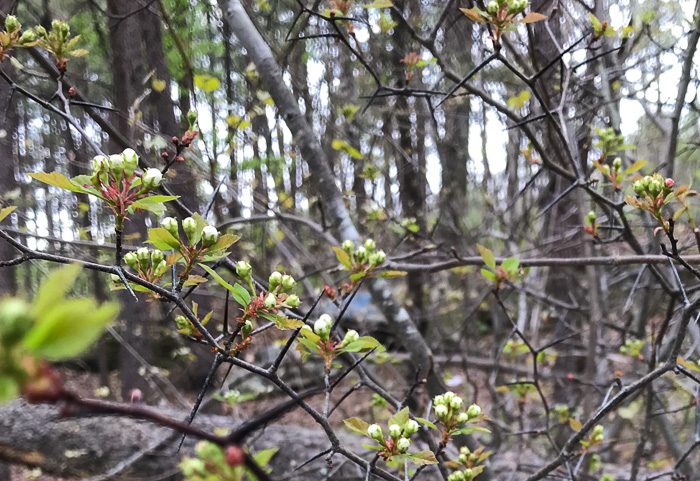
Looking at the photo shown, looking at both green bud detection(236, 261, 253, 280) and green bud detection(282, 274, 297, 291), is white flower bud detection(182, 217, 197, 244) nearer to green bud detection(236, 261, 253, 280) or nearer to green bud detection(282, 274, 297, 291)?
green bud detection(236, 261, 253, 280)

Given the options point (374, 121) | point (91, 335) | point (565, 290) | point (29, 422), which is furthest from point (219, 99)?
point (565, 290)

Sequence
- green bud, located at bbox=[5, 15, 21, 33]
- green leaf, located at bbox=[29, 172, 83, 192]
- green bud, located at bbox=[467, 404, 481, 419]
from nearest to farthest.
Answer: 1. green leaf, located at bbox=[29, 172, 83, 192]
2. green bud, located at bbox=[467, 404, 481, 419]
3. green bud, located at bbox=[5, 15, 21, 33]

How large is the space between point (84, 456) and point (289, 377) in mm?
3375

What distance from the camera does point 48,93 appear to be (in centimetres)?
246

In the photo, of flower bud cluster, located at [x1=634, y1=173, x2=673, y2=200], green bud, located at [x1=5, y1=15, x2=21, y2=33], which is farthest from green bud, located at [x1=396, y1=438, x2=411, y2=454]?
green bud, located at [x1=5, y1=15, x2=21, y2=33]

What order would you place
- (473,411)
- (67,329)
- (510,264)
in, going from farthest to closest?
(510,264), (473,411), (67,329)

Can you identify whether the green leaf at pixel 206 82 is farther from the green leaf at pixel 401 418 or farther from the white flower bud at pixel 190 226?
the green leaf at pixel 401 418

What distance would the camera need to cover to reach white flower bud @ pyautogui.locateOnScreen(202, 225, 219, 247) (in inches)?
30.3

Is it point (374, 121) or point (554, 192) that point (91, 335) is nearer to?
point (554, 192)

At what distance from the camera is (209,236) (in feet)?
2.55

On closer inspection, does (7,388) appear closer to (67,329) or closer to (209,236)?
(67,329)

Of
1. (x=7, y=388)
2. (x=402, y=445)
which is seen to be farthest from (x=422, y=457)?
(x=7, y=388)

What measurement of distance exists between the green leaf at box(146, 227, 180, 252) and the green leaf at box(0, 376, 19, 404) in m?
0.46

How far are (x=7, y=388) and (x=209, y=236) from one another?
504 millimetres
